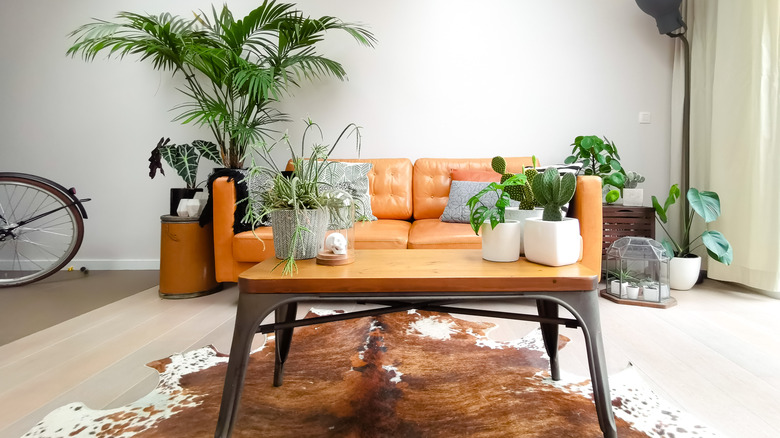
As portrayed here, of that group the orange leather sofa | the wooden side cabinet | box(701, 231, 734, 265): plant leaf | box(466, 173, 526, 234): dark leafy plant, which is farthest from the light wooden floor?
box(466, 173, 526, 234): dark leafy plant

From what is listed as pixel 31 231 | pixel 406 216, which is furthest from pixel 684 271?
pixel 31 231

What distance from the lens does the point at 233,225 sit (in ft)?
7.32

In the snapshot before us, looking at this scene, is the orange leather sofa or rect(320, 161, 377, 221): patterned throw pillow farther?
rect(320, 161, 377, 221): patterned throw pillow

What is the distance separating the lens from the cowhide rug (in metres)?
1.06

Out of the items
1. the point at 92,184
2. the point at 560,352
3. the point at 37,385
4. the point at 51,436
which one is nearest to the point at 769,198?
the point at 560,352

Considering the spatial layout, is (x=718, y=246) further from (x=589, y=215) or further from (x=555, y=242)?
(x=555, y=242)

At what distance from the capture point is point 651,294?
2191 mm

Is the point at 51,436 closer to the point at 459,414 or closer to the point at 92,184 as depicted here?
the point at 459,414

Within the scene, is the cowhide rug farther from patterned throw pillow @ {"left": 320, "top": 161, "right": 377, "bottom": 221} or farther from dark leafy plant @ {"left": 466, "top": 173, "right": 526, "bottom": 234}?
patterned throw pillow @ {"left": 320, "top": 161, "right": 377, "bottom": 221}

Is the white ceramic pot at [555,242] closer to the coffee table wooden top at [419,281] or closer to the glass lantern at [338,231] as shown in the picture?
the coffee table wooden top at [419,281]

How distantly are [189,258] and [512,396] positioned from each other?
6.65 ft

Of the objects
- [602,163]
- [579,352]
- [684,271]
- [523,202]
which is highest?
[602,163]

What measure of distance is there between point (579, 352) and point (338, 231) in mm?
1072

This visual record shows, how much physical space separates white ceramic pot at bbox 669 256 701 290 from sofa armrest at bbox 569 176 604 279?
817mm
